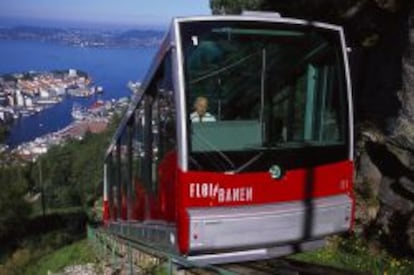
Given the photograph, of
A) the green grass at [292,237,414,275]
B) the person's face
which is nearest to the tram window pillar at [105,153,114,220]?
the green grass at [292,237,414,275]

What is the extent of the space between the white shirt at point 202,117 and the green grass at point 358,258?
Result: 340 centimetres

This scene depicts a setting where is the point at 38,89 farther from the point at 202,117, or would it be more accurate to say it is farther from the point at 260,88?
the point at 202,117

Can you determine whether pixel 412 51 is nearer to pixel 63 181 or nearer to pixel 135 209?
pixel 135 209

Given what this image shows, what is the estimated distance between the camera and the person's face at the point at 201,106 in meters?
8.71

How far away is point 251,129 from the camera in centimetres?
906

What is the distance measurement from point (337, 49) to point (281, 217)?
2.38 metres

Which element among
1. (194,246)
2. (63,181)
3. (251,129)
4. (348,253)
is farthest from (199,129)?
(63,181)

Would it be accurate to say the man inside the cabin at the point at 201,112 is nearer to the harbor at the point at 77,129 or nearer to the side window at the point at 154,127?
the side window at the point at 154,127

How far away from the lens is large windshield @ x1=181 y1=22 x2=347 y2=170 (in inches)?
343

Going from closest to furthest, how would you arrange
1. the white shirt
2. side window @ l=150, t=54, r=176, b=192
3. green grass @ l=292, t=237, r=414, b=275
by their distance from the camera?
the white shirt → side window @ l=150, t=54, r=176, b=192 → green grass @ l=292, t=237, r=414, b=275

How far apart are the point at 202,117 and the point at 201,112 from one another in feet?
0.21

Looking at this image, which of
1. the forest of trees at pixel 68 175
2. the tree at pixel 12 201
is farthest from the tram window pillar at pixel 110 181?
the forest of trees at pixel 68 175

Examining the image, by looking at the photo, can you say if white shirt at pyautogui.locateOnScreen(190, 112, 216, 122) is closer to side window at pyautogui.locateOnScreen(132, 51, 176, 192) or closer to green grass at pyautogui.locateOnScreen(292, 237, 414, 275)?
side window at pyautogui.locateOnScreen(132, 51, 176, 192)

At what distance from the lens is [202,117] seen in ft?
28.8
